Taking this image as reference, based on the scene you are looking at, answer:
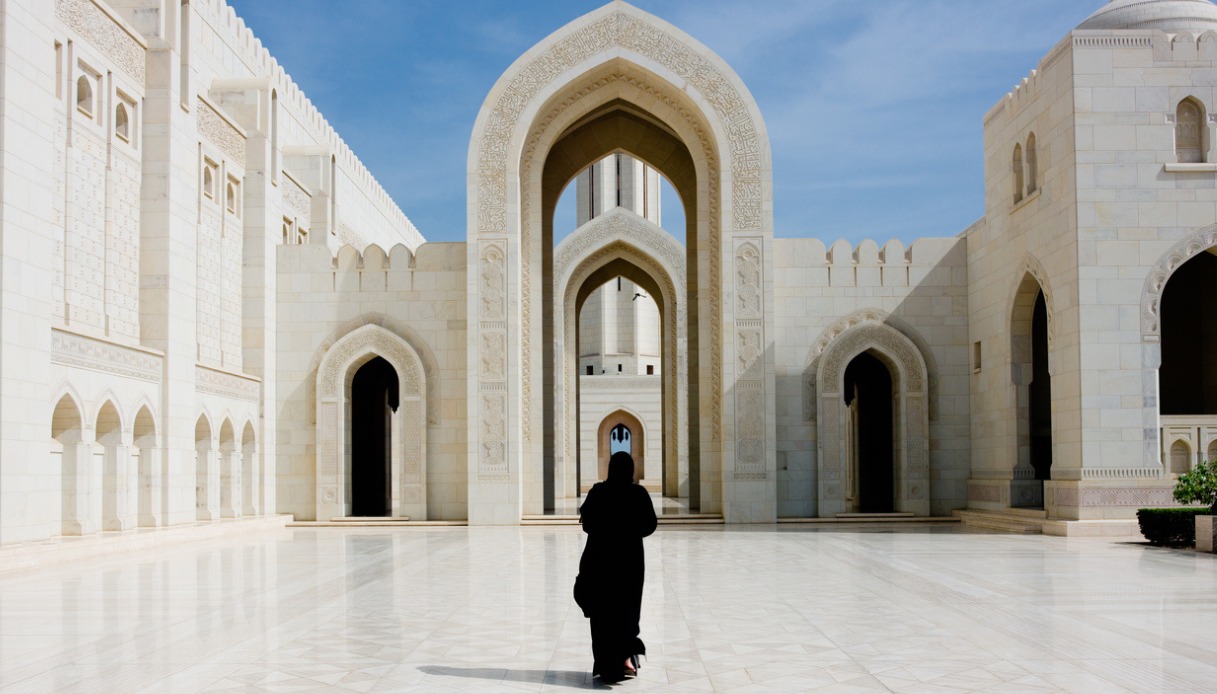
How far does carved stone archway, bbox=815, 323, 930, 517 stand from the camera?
16.4m

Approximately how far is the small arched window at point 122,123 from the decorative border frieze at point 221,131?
1461 millimetres

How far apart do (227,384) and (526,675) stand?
35.9 feet

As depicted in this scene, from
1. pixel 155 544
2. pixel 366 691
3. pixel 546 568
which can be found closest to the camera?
pixel 366 691

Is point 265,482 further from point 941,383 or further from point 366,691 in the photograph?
point 366,691

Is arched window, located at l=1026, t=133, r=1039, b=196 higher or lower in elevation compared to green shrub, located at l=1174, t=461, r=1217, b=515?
higher

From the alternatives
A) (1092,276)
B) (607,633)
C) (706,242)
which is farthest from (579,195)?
(607,633)

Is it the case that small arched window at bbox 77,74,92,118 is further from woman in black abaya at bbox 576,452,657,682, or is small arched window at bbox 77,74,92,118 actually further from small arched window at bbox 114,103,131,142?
woman in black abaya at bbox 576,452,657,682

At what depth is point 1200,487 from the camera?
11.2m

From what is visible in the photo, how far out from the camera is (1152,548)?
36.9 ft

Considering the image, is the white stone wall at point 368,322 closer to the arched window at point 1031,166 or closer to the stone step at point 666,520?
the stone step at point 666,520

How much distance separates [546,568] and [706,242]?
8.28 metres

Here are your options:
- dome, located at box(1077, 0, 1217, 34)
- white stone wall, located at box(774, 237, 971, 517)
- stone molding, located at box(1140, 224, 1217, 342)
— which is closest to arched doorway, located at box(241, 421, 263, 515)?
white stone wall, located at box(774, 237, 971, 517)

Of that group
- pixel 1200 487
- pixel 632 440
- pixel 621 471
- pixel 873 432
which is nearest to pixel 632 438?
pixel 632 440

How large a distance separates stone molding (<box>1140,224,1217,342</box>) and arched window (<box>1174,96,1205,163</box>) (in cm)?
94
